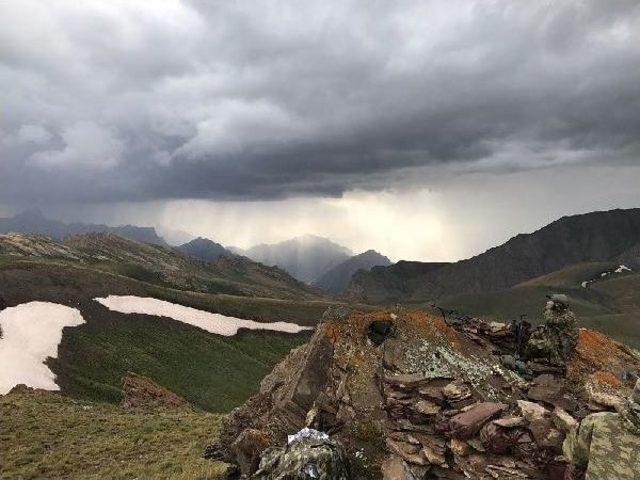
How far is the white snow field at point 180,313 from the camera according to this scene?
89.2 metres

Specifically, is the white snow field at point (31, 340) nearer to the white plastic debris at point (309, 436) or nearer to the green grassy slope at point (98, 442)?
the green grassy slope at point (98, 442)

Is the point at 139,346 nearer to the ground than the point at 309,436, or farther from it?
nearer to the ground

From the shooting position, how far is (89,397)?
185 feet

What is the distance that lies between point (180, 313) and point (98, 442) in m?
61.5

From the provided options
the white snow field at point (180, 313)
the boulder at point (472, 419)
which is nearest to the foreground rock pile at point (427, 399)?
the boulder at point (472, 419)

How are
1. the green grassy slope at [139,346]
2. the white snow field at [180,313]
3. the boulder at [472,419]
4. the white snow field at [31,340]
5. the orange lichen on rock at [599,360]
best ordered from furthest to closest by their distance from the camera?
the white snow field at [180,313] → the green grassy slope at [139,346] → the white snow field at [31,340] → the orange lichen on rock at [599,360] → the boulder at [472,419]

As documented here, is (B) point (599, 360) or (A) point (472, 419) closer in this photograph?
(A) point (472, 419)

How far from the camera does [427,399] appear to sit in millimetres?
18250

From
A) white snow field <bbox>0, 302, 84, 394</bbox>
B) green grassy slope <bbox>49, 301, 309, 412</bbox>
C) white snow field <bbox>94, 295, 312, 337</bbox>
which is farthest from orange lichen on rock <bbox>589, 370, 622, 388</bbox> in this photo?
white snow field <bbox>94, 295, 312, 337</bbox>

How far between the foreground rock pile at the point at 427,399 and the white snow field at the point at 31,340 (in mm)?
43065

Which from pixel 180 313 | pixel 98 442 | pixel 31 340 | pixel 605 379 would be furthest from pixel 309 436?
pixel 180 313

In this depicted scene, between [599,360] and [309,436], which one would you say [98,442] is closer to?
[309,436]

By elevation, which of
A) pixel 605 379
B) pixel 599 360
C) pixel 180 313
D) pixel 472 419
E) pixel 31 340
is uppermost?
pixel 180 313

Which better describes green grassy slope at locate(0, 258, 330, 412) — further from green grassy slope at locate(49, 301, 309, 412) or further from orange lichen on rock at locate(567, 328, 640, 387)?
orange lichen on rock at locate(567, 328, 640, 387)
